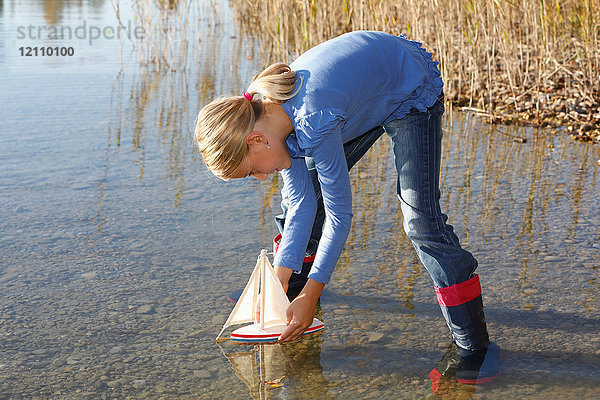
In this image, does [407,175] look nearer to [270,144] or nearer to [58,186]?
[270,144]

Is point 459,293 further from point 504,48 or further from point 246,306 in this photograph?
point 504,48

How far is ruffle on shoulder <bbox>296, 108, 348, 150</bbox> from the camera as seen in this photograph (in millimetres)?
2125

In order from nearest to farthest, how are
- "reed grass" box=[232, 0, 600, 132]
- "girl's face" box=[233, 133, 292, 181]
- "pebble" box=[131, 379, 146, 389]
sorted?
"girl's face" box=[233, 133, 292, 181]
"pebble" box=[131, 379, 146, 389]
"reed grass" box=[232, 0, 600, 132]

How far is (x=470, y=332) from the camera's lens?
260 cm

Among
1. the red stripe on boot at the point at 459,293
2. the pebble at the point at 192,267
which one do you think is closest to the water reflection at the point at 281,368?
the red stripe on boot at the point at 459,293

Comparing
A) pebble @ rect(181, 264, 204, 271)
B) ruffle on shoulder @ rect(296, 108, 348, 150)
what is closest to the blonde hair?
ruffle on shoulder @ rect(296, 108, 348, 150)

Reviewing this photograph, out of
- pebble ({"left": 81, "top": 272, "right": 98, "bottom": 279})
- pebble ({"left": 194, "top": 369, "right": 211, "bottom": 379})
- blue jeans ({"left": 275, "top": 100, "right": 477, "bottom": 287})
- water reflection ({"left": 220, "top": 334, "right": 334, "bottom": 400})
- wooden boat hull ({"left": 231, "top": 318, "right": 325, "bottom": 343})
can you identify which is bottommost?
water reflection ({"left": 220, "top": 334, "right": 334, "bottom": 400})

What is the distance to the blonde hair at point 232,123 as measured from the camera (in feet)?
7.11

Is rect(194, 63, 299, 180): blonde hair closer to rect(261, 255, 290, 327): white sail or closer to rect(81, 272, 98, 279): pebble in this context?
rect(261, 255, 290, 327): white sail

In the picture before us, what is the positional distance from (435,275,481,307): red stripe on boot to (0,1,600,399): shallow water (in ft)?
0.88

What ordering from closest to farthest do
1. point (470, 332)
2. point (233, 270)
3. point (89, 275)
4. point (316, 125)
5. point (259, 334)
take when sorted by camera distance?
point (316, 125)
point (470, 332)
point (259, 334)
point (89, 275)
point (233, 270)

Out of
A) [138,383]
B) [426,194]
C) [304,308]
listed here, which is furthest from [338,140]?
[138,383]

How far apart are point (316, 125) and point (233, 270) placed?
4.81 feet

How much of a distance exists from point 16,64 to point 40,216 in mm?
5443
